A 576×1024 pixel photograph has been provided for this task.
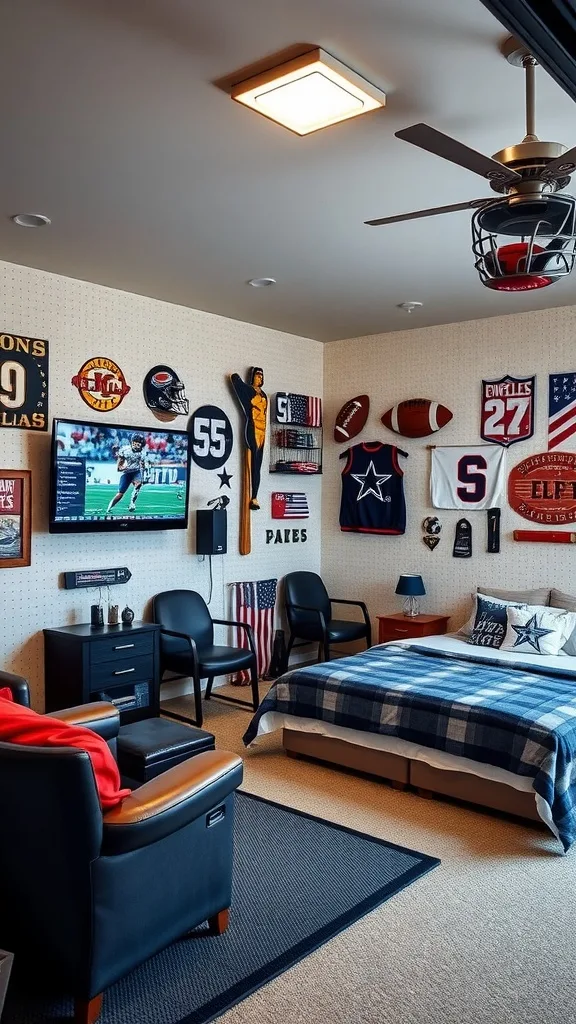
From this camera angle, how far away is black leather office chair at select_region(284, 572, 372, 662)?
627cm

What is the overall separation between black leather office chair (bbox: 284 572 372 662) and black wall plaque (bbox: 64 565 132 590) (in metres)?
1.60

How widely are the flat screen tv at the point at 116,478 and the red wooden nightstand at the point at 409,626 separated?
1.77 meters

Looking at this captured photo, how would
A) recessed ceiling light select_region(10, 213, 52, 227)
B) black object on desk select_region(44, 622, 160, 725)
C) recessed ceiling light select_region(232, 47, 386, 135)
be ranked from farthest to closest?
black object on desk select_region(44, 622, 160, 725) < recessed ceiling light select_region(10, 213, 52, 227) < recessed ceiling light select_region(232, 47, 386, 135)

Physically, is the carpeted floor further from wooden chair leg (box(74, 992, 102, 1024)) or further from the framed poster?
the framed poster

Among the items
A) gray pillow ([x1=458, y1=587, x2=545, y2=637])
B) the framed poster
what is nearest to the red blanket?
the framed poster

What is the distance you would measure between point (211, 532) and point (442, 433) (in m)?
2.07

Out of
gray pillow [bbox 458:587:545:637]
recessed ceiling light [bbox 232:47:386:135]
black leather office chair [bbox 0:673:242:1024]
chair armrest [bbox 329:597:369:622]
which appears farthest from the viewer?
chair armrest [bbox 329:597:369:622]

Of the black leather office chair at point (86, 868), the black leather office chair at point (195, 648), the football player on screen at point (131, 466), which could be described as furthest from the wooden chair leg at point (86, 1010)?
the football player on screen at point (131, 466)

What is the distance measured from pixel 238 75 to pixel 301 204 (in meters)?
1.14

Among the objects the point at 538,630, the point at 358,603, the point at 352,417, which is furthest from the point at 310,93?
the point at 358,603

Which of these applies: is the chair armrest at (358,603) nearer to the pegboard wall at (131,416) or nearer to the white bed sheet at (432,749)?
the pegboard wall at (131,416)

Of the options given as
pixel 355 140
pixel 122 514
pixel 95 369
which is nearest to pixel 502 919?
pixel 355 140

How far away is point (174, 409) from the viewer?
18.9ft

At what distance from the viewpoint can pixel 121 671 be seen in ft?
15.9
